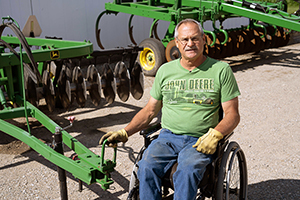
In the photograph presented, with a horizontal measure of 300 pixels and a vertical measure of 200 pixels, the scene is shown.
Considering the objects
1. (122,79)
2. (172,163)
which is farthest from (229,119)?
(122,79)

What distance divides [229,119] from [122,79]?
2.74 m

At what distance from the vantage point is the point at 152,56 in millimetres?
7367

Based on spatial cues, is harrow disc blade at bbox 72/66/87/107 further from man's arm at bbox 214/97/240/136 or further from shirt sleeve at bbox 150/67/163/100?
man's arm at bbox 214/97/240/136

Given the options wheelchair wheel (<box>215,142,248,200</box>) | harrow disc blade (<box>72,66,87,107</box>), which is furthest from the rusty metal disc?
wheelchair wheel (<box>215,142,248,200</box>)

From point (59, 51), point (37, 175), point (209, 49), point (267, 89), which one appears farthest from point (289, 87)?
point (37, 175)

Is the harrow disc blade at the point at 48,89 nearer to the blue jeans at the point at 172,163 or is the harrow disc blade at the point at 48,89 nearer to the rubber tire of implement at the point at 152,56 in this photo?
the blue jeans at the point at 172,163

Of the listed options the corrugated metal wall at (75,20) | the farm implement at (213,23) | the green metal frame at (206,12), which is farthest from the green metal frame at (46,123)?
the green metal frame at (206,12)

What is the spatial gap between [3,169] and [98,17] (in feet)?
18.1

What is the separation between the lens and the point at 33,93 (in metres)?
4.44

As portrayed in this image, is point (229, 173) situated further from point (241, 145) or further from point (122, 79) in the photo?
point (122, 79)

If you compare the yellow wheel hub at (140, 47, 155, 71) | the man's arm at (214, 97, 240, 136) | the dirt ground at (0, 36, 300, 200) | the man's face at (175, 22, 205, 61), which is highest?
the man's face at (175, 22, 205, 61)

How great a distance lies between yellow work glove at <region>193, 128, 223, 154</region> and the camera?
2259mm

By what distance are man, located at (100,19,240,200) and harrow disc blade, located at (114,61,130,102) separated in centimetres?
231

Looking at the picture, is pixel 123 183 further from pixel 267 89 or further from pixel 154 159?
pixel 267 89
